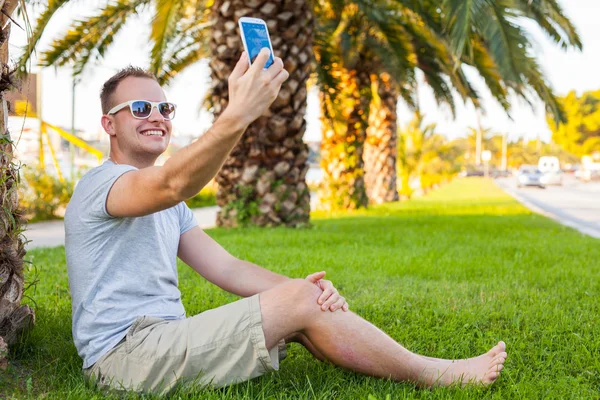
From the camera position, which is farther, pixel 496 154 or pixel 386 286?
pixel 496 154

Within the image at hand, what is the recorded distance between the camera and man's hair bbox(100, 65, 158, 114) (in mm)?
2727

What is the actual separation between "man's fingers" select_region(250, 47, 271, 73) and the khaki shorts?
2.98 feet

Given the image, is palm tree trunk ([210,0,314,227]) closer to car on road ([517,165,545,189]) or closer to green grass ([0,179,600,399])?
green grass ([0,179,600,399])

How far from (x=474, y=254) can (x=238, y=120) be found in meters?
5.26

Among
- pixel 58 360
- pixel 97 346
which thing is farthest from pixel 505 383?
pixel 58 360

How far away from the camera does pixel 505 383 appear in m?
2.90

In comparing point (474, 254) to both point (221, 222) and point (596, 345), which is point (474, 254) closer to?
point (596, 345)

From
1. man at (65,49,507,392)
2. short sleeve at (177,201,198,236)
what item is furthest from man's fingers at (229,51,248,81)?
short sleeve at (177,201,198,236)

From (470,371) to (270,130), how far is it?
7034 millimetres

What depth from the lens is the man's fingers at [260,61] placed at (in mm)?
2047

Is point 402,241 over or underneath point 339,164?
underneath

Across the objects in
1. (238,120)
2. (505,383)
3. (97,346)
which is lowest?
(505,383)

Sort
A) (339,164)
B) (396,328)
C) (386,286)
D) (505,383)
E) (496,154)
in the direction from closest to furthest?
(505,383)
(396,328)
(386,286)
(339,164)
(496,154)

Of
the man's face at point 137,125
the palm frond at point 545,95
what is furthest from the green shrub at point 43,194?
the man's face at point 137,125
